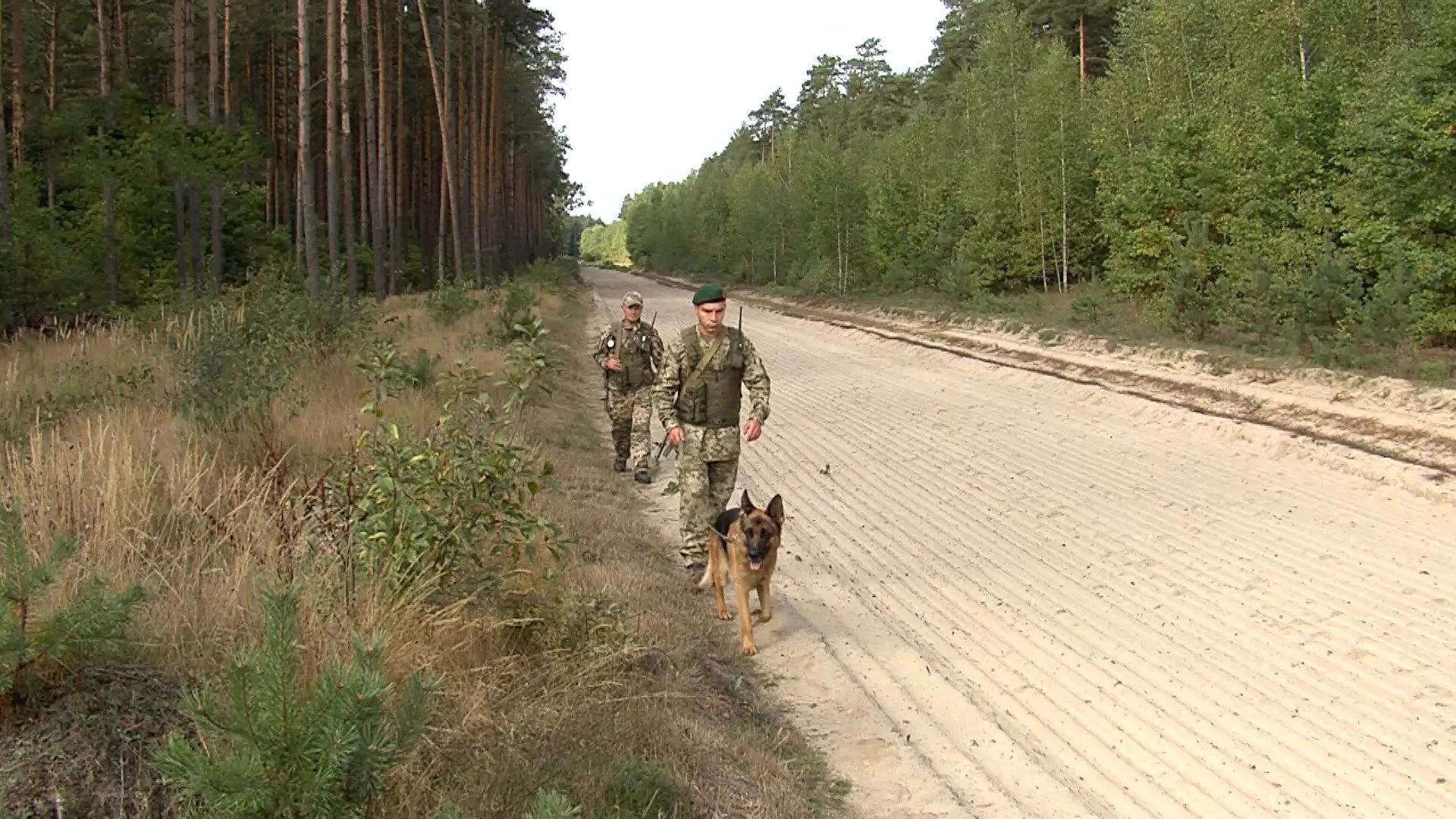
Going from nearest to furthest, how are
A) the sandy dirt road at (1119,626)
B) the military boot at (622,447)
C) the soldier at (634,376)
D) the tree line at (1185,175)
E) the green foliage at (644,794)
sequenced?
the green foliage at (644,794), the sandy dirt road at (1119,626), the soldier at (634,376), the military boot at (622,447), the tree line at (1185,175)

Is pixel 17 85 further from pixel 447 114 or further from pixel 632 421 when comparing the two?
pixel 632 421

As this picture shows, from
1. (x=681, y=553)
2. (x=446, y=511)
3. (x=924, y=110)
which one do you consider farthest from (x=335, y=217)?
(x=924, y=110)

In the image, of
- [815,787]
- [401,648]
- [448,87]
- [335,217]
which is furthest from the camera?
[448,87]

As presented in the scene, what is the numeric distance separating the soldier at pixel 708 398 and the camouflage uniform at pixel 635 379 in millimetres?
4141

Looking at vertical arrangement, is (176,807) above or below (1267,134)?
below

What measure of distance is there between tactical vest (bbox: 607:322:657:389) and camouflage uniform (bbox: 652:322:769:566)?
4266 millimetres

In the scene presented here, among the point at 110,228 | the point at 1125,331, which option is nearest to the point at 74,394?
the point at 110,228

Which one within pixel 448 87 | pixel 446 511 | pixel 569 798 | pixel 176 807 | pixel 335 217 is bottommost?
pixel 569 798

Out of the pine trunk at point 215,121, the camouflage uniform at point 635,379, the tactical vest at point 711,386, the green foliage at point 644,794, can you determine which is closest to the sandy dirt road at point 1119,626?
the camouflage uniform at point 635,379

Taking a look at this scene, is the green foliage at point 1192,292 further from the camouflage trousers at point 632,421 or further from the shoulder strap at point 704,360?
the shoulder strap at point 704,360

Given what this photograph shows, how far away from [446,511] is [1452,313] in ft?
56.0

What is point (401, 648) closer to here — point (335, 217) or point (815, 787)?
point (815, 787)

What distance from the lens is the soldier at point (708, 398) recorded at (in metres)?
7.32

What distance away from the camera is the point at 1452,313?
1625 centimetres
